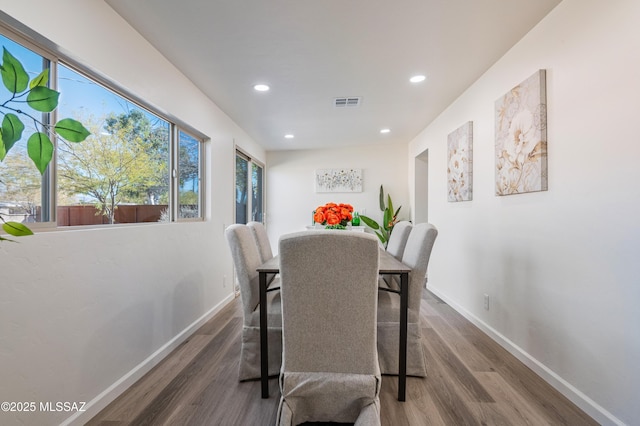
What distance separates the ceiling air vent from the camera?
320 centimetres

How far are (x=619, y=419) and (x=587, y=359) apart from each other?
272 millimetres

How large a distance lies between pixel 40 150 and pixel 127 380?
1.76 meters

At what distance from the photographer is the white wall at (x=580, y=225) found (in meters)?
1.41

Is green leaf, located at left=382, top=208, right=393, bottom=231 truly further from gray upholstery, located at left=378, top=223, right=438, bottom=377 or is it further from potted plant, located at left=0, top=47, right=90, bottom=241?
potted plant, located at left=0, top=47, right=90, bottom=241

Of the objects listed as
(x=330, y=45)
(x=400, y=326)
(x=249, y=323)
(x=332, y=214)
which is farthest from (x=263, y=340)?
(x=330, y=45)

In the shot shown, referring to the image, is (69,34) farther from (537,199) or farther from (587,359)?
(587,359)

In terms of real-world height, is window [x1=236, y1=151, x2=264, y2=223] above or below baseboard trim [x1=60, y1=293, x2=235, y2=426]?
above

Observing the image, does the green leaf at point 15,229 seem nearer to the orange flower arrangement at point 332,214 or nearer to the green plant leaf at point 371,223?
the orange flower arrangement at point 332,214

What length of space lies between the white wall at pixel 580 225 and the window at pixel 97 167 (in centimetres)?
276

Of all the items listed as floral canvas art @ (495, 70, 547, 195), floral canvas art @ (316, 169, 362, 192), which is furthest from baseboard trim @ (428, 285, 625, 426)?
floral canvas art @ (316, 169, 362, 192)

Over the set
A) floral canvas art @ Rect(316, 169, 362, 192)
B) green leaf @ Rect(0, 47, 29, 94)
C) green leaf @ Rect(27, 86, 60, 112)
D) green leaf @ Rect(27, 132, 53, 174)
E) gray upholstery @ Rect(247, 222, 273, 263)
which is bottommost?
gray upholstery @ Rect(247, 222, 273, 263)

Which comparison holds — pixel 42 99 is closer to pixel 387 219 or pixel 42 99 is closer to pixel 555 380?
pixel 555 380

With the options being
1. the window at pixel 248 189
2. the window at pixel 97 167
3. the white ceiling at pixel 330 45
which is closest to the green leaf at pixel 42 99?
the window at pixel 97 167

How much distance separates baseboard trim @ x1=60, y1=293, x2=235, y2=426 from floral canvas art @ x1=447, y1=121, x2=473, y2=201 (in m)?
2.95
